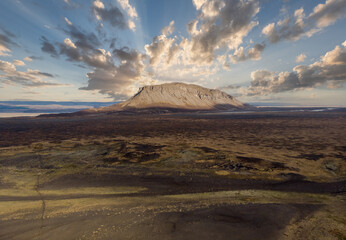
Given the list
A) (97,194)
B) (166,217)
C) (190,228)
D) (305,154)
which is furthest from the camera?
(305,154)

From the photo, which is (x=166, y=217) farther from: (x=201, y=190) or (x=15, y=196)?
(x=15, y=196)

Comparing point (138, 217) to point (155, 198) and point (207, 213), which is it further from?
point (207, 213)

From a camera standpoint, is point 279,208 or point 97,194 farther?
point 97,194

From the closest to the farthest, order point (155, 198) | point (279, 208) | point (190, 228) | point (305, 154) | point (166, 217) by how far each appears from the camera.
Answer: point (190, 228) < point (166, 217) < point (279, 208) < point (155, 198) < point (305, 154)

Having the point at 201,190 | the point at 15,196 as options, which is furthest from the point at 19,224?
the point at 201,190

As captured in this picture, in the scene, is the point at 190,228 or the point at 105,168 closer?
the point at 190,228

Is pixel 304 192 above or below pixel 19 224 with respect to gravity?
below

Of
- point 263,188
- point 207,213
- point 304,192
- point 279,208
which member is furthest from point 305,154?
point 207,213

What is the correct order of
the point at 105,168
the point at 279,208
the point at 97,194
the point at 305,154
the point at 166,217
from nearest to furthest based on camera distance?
the point at 166,217 → the point at 279,208 → the point at 97,194 → the point at 105,168 → the point at 305,154

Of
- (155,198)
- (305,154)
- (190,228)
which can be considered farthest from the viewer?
(305,154)
